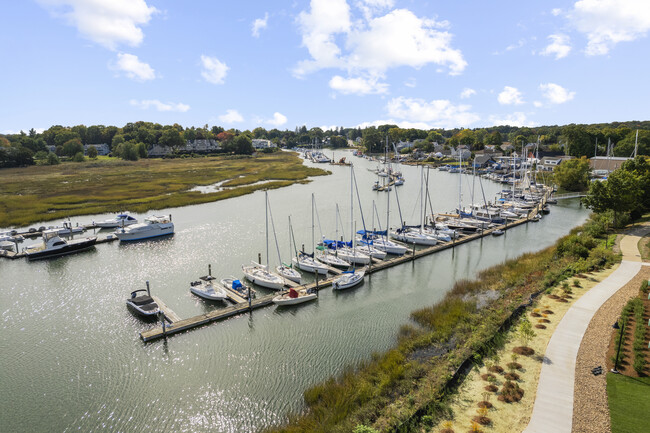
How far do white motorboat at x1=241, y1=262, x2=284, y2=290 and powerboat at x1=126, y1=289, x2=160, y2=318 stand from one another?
10.4 meters

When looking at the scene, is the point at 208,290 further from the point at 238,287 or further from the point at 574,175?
the point at 574,175

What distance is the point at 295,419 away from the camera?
21.9 metres

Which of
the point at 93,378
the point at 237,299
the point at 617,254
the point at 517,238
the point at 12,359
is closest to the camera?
the point at 93,378

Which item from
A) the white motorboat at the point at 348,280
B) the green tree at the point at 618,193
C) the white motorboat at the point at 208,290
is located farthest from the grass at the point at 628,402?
the green tree at the point at 618,193

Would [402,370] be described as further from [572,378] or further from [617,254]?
[617,254]

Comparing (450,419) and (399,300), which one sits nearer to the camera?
(450,419)

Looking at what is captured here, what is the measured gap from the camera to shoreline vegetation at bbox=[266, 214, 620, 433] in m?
20.3

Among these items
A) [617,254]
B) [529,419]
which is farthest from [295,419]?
[617,254]

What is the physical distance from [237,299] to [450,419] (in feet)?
78.1

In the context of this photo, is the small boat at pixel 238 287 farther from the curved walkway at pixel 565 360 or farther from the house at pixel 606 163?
the house at pixel 606 163

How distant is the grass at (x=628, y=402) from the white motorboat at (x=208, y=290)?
104ft

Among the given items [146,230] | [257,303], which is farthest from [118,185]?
[257,303]

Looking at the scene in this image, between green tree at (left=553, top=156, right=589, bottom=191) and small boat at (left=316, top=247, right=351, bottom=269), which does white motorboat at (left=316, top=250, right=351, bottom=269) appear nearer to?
small boat at (left=316, top=247, right=351, bottom=269)

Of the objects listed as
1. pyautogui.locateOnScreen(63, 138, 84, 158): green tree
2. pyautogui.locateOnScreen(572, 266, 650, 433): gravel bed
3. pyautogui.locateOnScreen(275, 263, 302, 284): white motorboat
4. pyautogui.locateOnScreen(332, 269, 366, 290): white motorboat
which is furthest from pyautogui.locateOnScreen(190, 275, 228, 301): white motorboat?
pyautogui.locateOnScreen(63, 138, 84, 158): green tree
